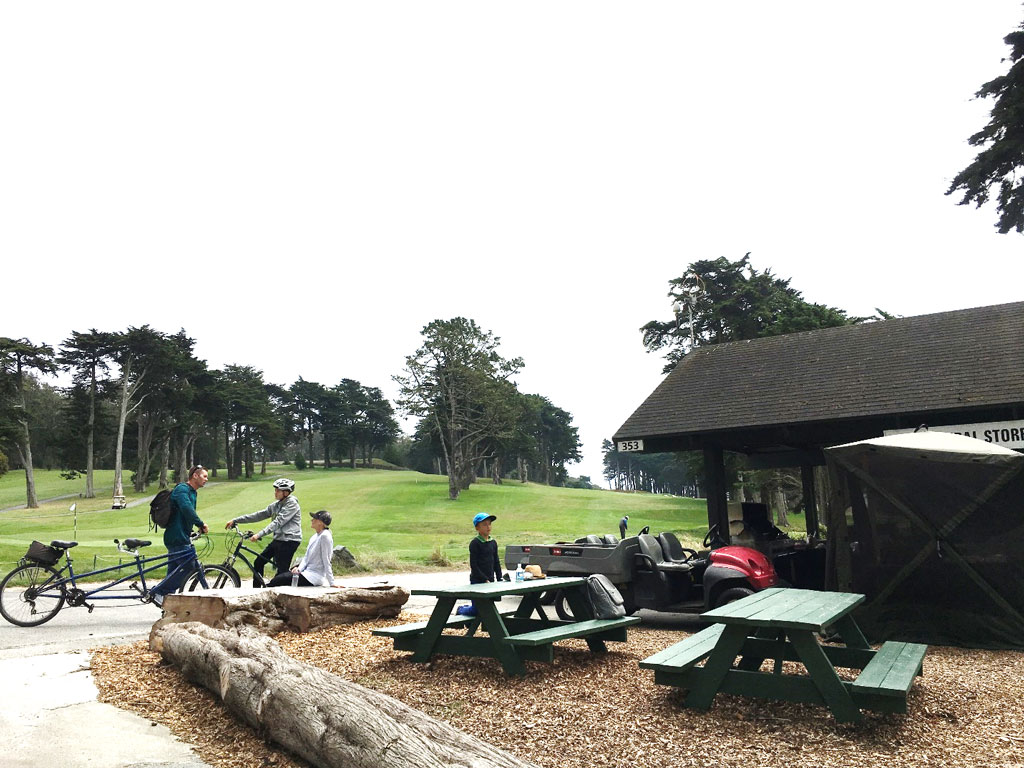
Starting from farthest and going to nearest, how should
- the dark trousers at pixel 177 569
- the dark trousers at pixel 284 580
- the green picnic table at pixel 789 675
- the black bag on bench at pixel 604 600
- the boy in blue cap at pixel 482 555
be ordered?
1. the dark trousers at pixel 284 580
2. the dark trousers at pixel 177 569
3. the boy in blue cap at pixel 482 555
4. the black bag on bench at pixel 604 600
5. the green picnic table at pixel 789 675

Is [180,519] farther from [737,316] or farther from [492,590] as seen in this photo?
[737,316]

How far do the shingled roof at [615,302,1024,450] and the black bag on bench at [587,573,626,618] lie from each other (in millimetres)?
6430

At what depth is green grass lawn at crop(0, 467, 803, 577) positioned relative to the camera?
24.2 metres

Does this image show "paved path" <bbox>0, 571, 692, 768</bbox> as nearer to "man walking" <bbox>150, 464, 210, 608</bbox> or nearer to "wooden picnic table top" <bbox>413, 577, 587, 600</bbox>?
"man walking" <bbox>150, 464, 210, 608</bbox>

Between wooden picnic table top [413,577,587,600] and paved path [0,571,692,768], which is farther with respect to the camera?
wooden picnic table top [413,577,587,600]

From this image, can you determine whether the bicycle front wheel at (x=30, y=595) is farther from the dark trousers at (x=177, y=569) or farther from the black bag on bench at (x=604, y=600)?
the black bag on bench at (x=604, y=600)

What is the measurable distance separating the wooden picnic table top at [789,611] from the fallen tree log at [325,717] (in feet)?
6.52

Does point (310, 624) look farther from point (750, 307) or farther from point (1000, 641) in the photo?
point (750, 307)

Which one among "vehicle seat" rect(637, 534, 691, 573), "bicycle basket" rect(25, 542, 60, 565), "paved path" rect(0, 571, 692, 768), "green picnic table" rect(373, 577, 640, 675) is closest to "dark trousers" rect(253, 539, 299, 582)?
"paved path" rect(0, 571, 692, 768)

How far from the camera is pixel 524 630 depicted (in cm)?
722

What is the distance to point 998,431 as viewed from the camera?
464 inches

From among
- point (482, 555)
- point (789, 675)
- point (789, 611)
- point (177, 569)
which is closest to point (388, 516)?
point (177, 569)

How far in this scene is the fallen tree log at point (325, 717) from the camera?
12.3ft

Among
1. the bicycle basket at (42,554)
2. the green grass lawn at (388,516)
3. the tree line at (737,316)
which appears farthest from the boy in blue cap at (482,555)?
the tree line at (737,316)
